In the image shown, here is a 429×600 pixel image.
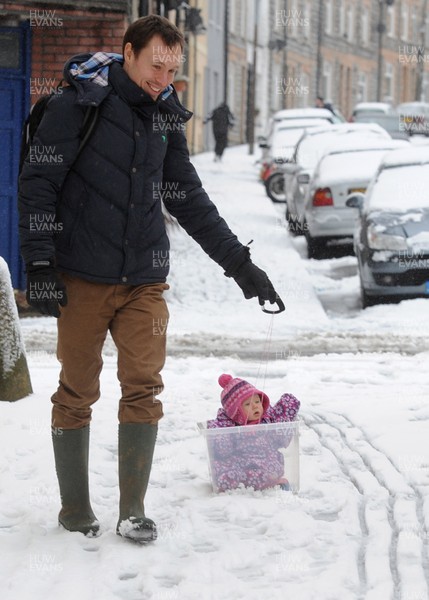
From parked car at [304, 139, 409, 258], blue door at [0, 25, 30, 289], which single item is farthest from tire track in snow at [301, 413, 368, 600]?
parked car at [304, 139, 409, 258]

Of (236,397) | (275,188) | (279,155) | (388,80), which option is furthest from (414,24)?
(236,397)

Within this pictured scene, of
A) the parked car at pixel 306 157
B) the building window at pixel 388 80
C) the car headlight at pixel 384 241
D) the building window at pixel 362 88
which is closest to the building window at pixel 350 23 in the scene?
the building window at pixel 362 88

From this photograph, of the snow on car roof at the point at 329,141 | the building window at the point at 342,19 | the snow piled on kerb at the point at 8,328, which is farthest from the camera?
the building window at the point at 342,19

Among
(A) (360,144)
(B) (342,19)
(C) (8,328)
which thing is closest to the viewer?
(C) (8,328)

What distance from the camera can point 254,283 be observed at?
17.1 ft

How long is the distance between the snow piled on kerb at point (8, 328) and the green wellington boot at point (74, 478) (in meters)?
2.42

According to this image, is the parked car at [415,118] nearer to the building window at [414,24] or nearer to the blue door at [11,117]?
the building window at [414,24]

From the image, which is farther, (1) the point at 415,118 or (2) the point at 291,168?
(1) the point at 415,118

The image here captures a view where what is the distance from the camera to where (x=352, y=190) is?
689 inches

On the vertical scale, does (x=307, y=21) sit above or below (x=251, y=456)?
above

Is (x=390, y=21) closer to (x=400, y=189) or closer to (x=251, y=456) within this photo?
(x=400, y=189)

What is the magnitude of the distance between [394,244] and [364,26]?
55569 mm

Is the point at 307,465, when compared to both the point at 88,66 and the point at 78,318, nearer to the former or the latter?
the point at 78,318

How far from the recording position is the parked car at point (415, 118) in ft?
155
